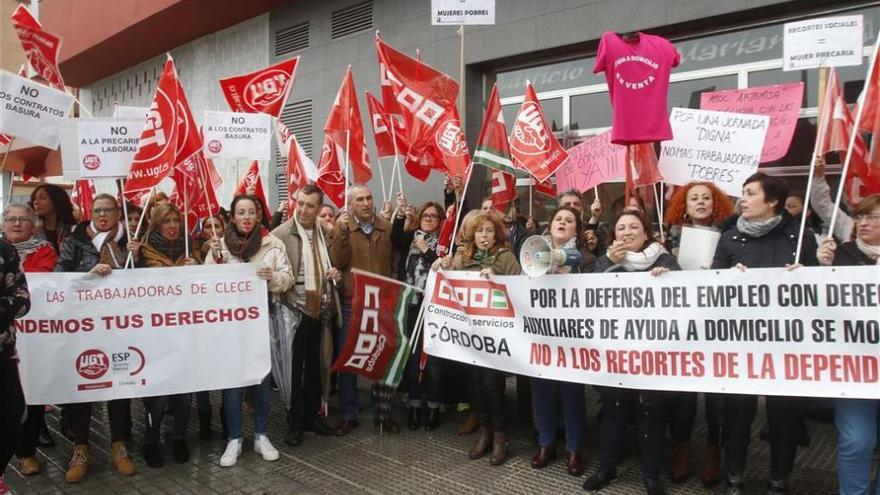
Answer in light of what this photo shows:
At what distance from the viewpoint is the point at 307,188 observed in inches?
214

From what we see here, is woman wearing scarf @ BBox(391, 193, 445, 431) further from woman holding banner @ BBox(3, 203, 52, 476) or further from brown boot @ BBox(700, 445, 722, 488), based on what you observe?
woman holding banner @ BBox(3, 203, 52, 476)

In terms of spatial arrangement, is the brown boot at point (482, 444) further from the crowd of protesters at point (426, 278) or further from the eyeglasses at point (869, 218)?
the eyeglasses at point (869, 218)

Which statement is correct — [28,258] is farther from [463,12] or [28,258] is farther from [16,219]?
[463,12]

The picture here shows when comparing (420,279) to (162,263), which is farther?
(420,279)

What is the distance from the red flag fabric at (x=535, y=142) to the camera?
605cm

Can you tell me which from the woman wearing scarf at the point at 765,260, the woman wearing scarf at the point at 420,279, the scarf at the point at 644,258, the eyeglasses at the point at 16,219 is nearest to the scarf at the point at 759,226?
the woman wearing scarf at the point at 765,260

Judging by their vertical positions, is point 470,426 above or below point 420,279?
below

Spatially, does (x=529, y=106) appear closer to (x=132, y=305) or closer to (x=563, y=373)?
(x=563, y=373)

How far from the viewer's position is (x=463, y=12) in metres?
6.61

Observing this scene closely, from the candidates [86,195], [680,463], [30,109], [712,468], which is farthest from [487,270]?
[86,195]

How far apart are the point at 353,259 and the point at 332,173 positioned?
5.71ft

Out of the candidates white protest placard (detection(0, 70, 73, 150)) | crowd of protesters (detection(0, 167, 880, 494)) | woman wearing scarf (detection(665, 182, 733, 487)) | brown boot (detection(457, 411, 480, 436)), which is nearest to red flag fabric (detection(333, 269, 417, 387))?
crowd of protesters (detection(0, 167, 880, 494))

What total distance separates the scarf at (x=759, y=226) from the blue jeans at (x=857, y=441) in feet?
3.48

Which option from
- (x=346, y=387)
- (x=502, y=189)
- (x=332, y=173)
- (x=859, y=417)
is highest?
(x=332, y=173)
